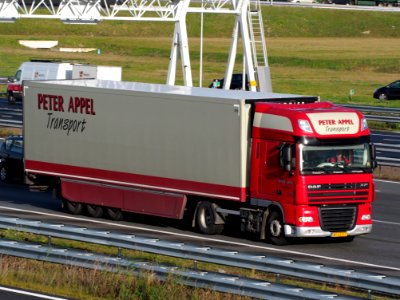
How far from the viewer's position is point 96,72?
150ft

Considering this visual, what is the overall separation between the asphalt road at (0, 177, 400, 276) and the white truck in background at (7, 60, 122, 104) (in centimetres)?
1692

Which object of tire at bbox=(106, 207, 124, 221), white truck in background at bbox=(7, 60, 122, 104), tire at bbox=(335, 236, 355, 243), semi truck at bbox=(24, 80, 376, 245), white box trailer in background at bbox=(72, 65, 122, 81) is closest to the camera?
semi truck at bbox=(24, 80, 376, 245)

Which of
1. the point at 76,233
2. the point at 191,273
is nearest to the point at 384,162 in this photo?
the point at 76,233

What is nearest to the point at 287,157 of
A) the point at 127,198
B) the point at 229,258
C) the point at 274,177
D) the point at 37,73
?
the point at 274,177

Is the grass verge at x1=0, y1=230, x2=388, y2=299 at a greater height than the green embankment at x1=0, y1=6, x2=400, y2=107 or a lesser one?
greater

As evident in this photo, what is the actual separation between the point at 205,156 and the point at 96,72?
2332 cm

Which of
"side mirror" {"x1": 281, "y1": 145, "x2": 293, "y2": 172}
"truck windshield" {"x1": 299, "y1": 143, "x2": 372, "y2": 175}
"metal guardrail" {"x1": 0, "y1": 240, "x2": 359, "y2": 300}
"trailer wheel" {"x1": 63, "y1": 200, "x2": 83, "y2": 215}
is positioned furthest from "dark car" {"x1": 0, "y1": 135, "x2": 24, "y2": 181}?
"metal guardrail" {"x1": 0, "y1": 240, "x2": 359, "y2": 300}

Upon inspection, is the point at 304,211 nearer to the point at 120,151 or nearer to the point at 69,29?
the point at 120,151

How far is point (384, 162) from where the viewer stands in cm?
3441

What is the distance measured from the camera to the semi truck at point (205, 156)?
2186 centimetres

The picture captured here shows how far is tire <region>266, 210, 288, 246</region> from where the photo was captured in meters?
22.1

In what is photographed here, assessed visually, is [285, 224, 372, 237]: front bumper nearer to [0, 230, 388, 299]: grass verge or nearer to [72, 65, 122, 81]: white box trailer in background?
[0, 230, 388, 299]: grass verge

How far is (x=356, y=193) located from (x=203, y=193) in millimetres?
3209

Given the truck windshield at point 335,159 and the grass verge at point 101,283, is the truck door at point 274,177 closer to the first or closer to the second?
the truck windshield at point 335,159
